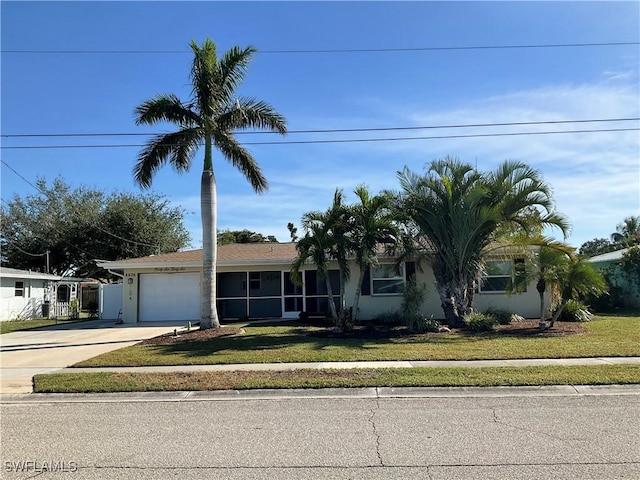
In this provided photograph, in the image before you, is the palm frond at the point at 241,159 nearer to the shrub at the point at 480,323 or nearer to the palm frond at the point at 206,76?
the palm frond at the point at 206,76

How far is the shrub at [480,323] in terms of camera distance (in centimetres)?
1559

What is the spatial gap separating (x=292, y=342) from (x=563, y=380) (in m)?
7.25

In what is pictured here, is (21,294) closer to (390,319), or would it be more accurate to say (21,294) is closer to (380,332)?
(390,319)

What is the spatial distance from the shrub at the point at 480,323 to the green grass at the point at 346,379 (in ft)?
19.7

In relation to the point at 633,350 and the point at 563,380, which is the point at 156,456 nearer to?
the point at 563,380

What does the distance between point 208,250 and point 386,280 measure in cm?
724

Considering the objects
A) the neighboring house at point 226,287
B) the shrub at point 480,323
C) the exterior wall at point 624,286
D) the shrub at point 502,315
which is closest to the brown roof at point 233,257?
the neighboring house at point 226,287

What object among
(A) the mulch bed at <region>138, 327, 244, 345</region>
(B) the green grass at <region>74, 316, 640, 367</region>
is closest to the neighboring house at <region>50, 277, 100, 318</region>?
(A) the mulch bed at <region>138, 327, 244, 345</region>

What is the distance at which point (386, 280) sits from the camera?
19.9m

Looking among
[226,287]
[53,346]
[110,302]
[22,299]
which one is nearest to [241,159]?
[226,287]

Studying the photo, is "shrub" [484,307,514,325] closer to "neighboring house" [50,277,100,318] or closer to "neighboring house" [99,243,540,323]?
"neighboring house" [99,243,540,323]

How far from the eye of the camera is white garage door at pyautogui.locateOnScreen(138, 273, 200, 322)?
72.3ft

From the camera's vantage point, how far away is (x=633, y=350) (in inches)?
440

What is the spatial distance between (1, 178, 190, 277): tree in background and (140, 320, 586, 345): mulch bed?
2168 centimetres
